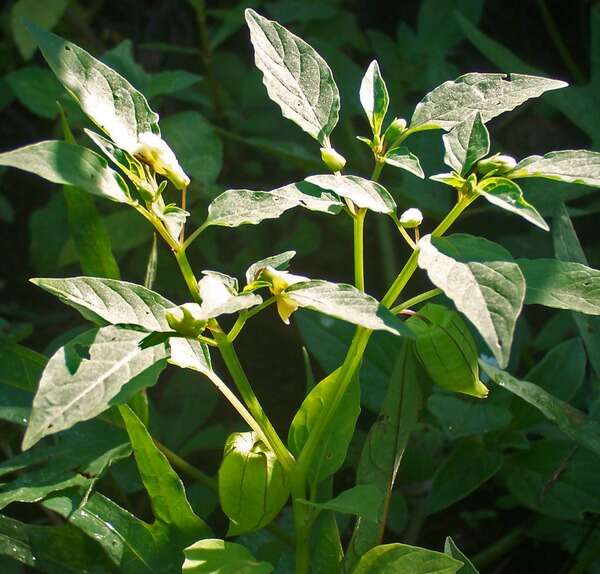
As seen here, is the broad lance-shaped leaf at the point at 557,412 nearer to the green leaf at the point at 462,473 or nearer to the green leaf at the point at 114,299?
the green leaf at the point at 462,473

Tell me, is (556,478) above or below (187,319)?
below

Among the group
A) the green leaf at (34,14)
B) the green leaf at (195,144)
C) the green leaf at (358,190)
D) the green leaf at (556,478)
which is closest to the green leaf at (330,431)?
the green leaf at (358,190)

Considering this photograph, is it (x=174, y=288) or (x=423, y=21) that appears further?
(x=423, y=21)

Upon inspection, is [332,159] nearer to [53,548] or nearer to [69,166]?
[69,166]

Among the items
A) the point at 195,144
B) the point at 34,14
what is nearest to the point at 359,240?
the point at 195,144

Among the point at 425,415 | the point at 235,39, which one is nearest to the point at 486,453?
the point at 425,415

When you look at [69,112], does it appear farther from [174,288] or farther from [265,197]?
[265,197]
